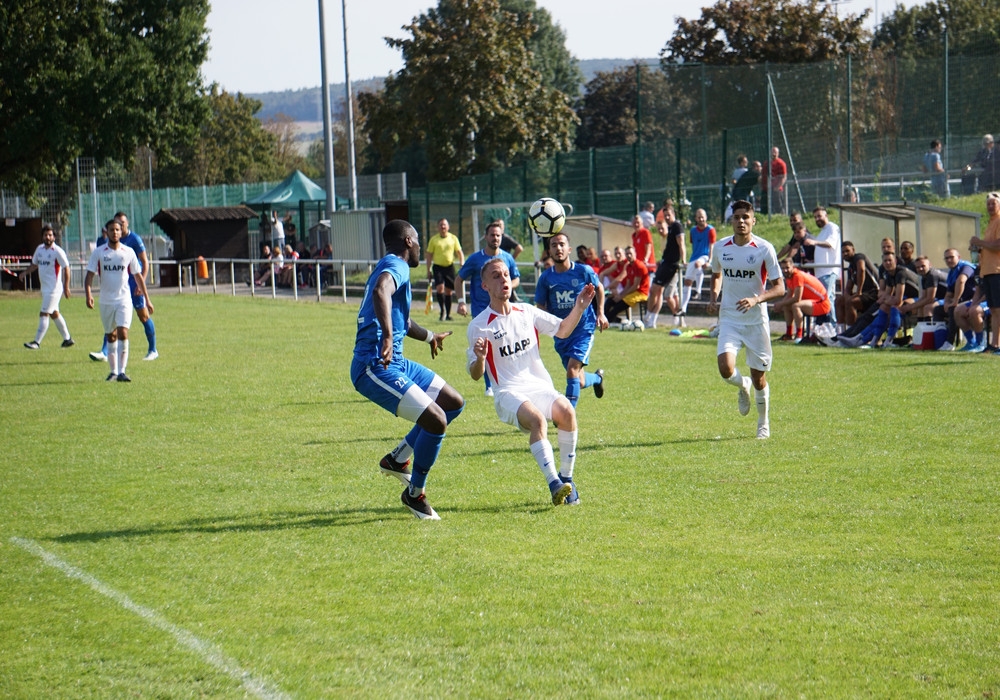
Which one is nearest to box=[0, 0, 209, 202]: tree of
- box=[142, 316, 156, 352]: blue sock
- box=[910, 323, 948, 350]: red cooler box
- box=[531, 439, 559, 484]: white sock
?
box=[142, 316, 156, 352]: blue sock

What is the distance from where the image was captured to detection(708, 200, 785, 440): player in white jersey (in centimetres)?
1087

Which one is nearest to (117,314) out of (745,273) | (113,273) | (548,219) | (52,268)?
(113,273)

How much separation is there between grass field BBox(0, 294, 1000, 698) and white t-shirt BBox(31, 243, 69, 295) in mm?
8744

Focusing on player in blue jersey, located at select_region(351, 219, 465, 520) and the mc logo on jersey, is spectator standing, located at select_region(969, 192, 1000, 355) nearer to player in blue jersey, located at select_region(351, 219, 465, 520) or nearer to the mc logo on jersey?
the mc logo on jersey

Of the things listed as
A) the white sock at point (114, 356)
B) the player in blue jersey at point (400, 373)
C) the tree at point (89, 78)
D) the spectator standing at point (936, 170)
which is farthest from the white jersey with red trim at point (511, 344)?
the tree at point (89, 78)

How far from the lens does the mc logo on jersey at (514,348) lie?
8.20 metres

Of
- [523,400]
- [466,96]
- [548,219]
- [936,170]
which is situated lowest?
[523,400]

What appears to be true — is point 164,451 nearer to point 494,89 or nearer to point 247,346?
point 247,346

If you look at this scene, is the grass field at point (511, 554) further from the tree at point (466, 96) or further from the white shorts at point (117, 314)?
the tree at point (466, 96)

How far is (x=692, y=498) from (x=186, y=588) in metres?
3.73

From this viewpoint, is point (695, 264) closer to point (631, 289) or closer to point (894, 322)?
point (631, 289)

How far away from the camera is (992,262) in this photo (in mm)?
16203

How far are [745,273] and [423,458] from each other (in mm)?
4504

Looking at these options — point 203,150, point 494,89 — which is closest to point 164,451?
point 494,89
